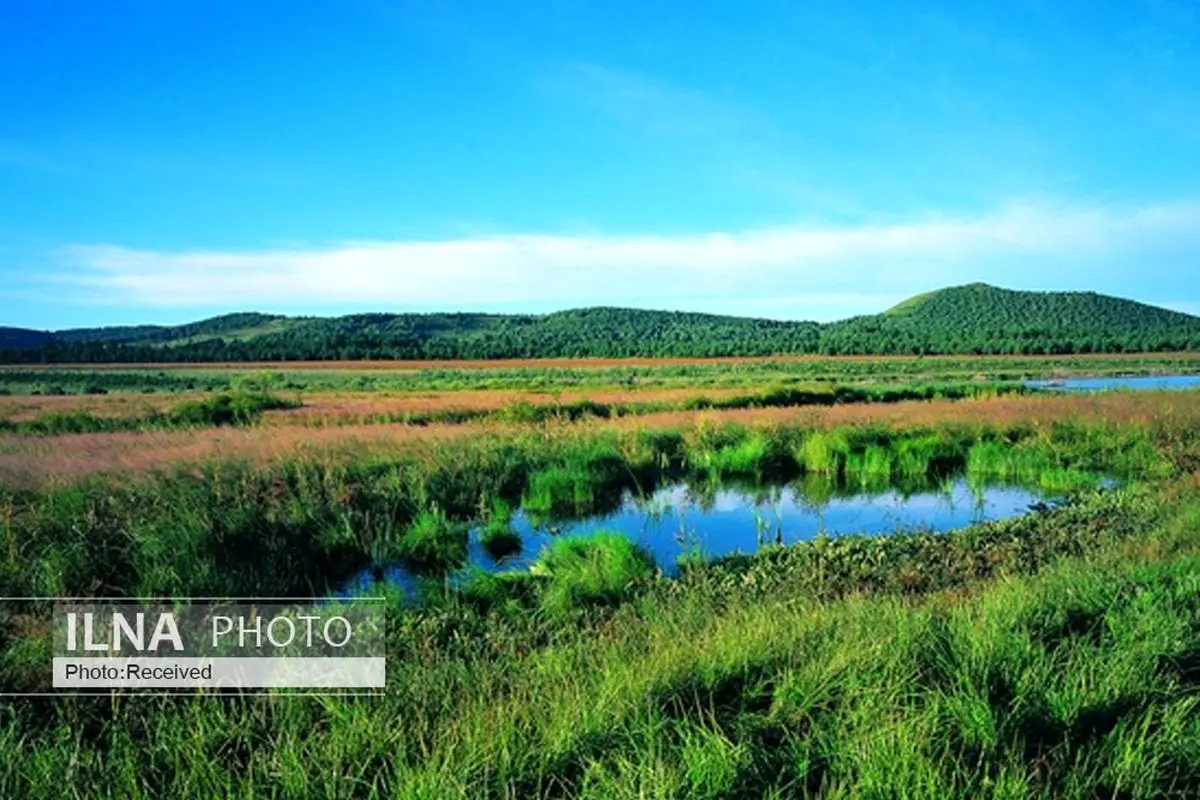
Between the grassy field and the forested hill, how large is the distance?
3178 inches

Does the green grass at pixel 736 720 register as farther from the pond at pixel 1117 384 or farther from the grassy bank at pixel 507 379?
the pond at pixel 1117 384

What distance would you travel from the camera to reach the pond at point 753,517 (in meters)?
10.4

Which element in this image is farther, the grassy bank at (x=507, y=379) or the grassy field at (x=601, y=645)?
the grassy bank at (x=507, y=379)

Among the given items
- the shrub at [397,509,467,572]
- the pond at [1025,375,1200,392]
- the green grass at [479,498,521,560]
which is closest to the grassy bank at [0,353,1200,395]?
the pond at [1025,375,1200,392]

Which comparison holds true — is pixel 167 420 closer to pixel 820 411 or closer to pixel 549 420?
pixel 549 420

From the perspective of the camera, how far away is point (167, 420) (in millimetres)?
22359

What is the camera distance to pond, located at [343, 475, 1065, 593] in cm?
1038

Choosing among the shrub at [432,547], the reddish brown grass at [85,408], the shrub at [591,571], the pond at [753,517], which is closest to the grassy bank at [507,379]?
the reddish brown grass at [85,408]

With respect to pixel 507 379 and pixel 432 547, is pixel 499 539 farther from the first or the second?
pixel 507 379

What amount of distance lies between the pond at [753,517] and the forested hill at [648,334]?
82.5 metres

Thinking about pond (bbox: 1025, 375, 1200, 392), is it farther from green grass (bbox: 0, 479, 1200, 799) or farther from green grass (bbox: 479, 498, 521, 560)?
green grass (bbox: 0, 479, 1200, 799)

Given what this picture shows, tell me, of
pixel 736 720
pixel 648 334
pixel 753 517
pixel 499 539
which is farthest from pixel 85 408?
pixel 648 334

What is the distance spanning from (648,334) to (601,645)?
156671mm

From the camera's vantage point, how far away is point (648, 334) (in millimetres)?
160750
